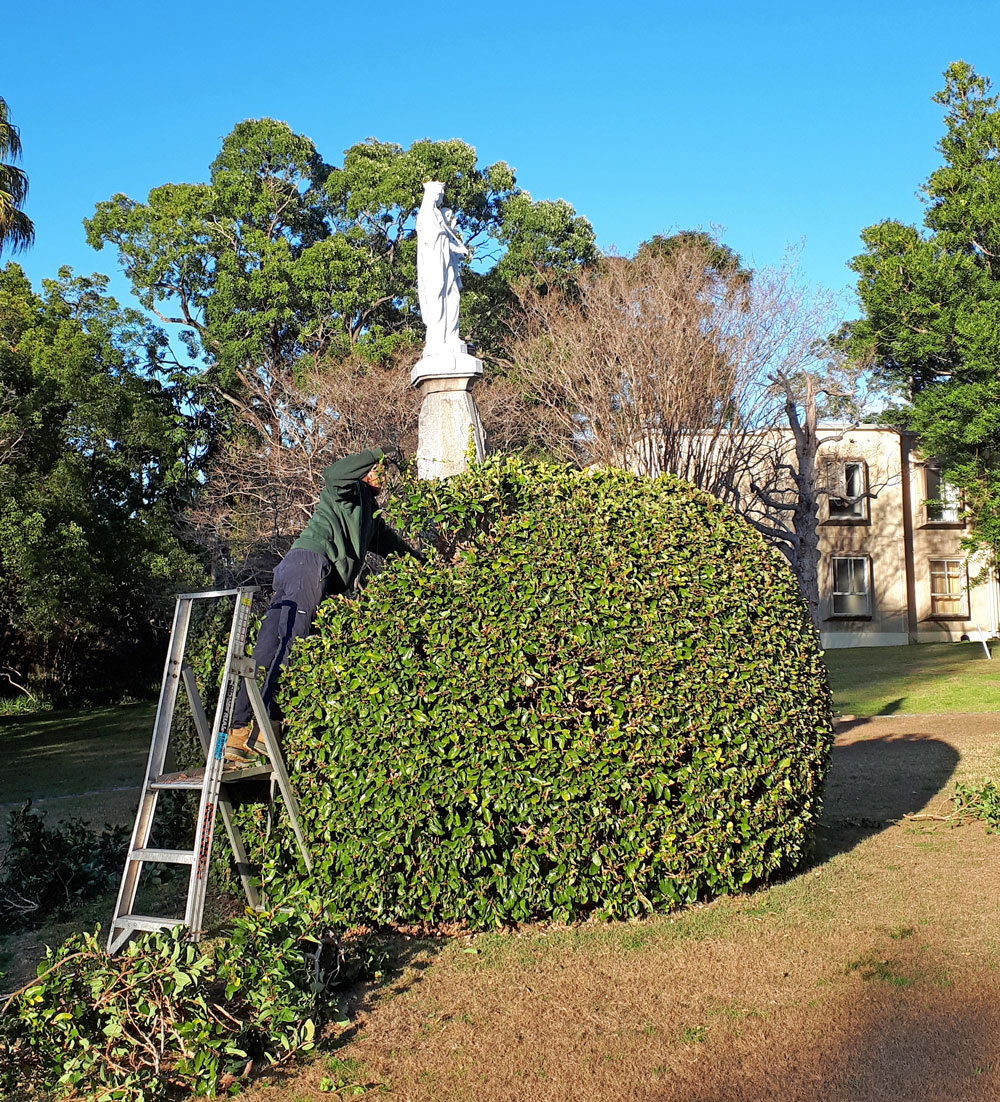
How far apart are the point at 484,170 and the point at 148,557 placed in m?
16.4

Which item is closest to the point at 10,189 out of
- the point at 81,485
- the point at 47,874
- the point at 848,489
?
the point at 81,485

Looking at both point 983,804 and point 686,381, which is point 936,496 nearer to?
point 686,381

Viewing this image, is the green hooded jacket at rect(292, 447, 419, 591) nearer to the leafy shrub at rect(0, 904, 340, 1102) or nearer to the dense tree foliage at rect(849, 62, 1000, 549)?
the leafy shrub at rect(0, 904, 340, 1102)

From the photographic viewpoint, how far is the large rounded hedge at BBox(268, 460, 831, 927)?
193 inches

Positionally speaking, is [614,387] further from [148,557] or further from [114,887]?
[114,887]

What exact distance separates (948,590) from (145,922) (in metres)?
37.1

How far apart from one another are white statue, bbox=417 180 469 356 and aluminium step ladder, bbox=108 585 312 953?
4.74 metres

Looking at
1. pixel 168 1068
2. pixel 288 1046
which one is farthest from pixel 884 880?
pixel 168 1068

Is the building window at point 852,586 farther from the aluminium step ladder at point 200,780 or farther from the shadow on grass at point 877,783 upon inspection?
the aluminium step ladder at point 200,780

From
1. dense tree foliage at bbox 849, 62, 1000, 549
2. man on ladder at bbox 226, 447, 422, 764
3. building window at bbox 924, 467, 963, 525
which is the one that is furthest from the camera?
building window at bbox 924, 467, 963, 525

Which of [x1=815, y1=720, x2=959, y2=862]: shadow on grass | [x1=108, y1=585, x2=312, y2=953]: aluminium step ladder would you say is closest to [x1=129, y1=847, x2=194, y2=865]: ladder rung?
[x1=108, y1=585, x2=312, y2=953]: aluminium step ladder

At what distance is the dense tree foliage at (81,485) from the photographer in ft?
69.8

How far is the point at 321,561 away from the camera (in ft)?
18.3

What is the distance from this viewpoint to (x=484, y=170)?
32438 mm
